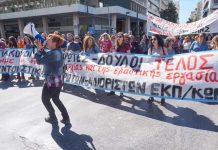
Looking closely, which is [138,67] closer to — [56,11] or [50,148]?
[50,148]

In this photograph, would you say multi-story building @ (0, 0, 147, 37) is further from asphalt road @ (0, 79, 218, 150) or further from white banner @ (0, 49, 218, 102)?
asphalt road @ (0, 79, 218, 150)

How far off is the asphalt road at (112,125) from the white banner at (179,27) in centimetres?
307

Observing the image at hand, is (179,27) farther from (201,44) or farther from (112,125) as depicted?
(112,125)

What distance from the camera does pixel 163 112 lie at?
5.56 metres

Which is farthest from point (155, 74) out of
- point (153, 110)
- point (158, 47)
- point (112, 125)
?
point (112, 125)

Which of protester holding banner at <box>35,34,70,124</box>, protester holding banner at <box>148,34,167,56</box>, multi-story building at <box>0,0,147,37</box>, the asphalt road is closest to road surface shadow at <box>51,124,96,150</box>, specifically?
the asphalt road

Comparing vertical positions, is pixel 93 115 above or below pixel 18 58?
below

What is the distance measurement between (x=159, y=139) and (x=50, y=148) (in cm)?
191

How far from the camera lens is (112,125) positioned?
4.93 metres

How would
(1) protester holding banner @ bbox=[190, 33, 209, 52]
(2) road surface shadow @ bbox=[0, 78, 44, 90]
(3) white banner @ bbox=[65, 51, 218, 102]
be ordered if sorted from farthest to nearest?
(2) road surface shadow @ bbox=[0, 78, 44, 90], (1) protester holding banner @ bbox=[190, 33, 209, 52], (3) white banner @ bbox=[65, 51, 218, 102]

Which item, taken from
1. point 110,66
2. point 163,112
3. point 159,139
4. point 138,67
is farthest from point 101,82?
point 159,139

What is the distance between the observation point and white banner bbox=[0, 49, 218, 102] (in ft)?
16.6

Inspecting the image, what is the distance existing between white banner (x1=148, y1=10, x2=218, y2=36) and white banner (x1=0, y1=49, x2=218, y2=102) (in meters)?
3.02

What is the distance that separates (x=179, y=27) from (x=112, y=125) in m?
5.96
